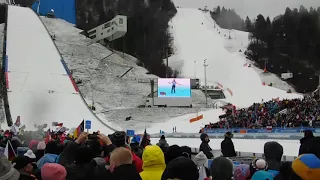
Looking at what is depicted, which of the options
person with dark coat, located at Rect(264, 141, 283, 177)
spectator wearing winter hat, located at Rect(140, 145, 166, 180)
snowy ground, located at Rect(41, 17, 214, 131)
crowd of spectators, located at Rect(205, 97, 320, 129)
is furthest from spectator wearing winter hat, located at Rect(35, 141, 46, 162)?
snowy ground, located at Rect(41, 17, 214, 131)

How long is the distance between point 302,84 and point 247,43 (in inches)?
1051

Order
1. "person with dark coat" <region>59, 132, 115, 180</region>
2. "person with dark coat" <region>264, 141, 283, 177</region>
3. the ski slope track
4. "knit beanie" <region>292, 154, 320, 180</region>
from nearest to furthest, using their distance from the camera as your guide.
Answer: "knit beanie" <region>292, 154, 320, 180</region> < "person with dark coat" <region>59, 132, 115, 180</region> < "person with dark coat" <region>264, 141, 283, 177</region> < the ski slope track

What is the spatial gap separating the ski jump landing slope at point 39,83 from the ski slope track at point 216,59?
1840 cm

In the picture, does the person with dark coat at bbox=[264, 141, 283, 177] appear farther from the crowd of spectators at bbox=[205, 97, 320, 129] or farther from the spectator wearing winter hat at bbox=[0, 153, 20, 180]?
the crowd of spectators at bbox=[205, 97, 320, 129]

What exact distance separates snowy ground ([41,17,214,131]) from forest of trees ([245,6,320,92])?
20.2 metres

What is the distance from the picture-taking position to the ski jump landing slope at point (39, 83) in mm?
32250

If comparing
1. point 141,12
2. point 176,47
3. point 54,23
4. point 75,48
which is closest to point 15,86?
point 75,48

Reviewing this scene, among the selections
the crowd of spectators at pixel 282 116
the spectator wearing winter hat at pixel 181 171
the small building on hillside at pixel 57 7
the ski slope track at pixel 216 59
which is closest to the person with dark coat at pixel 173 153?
the spectator wearing winter hat at pixel 181 171

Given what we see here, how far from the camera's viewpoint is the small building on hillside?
72.0 metres

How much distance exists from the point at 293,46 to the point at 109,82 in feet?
120

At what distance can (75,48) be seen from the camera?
60.2 metres

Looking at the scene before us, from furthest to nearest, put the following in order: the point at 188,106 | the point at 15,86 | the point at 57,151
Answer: the point at 188,106 → the point at 15,86 → the point at 57,151

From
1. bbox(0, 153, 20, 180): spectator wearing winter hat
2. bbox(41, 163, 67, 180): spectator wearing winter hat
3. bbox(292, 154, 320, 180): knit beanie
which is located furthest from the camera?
bbox(41, 163, 67, 180): spectator wearing winter hat

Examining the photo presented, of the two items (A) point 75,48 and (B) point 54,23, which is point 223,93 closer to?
(A) point 75,48
